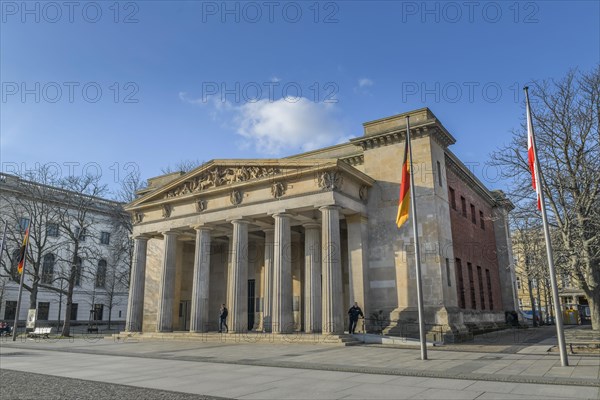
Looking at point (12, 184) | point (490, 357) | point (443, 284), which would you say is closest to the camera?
point (490, 357)

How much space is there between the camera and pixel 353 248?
27.1 metres

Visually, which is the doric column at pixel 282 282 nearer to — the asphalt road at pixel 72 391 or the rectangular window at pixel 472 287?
the asphalt road at pixel 72 391

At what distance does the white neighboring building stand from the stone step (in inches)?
549

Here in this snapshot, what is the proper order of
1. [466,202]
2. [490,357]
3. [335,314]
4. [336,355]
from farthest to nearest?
[466,202], [335,314], [336,355], [490,357]

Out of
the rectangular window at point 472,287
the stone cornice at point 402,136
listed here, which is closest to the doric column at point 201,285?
the stone cornice at point 402,136

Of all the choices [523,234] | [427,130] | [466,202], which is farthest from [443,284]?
[466,202]

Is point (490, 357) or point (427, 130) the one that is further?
point (427, 130)

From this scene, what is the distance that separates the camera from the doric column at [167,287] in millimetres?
30281

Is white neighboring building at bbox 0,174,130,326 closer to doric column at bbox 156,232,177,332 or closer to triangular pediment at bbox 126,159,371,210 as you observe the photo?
doric column at bbox 156,232,177,332

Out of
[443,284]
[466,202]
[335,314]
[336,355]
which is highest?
[466,202]

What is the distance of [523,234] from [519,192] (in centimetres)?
393

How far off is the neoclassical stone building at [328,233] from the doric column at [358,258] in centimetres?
6

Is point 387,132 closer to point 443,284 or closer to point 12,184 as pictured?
point 443,284

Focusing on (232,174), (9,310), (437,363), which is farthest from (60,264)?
(437,363)
